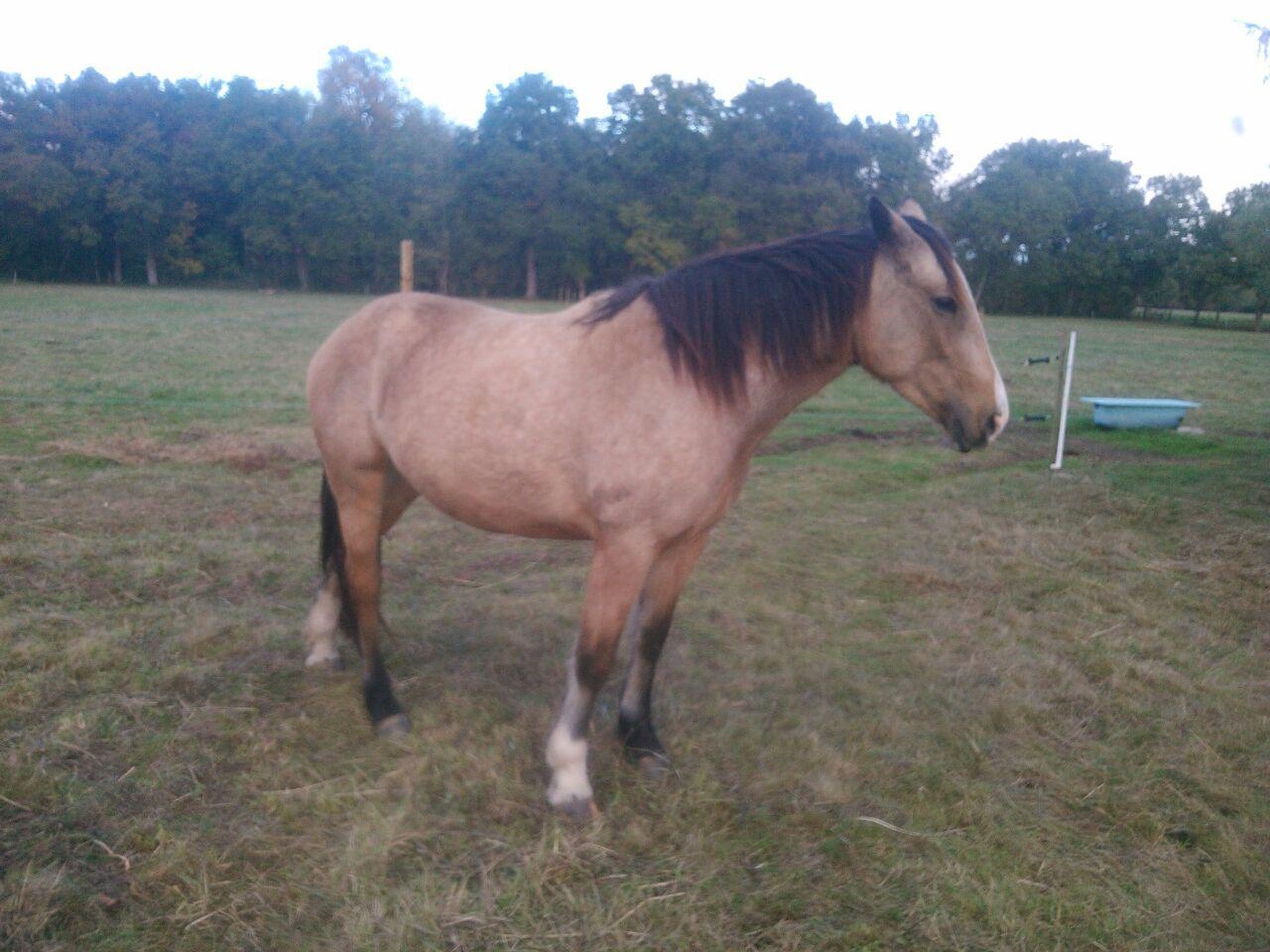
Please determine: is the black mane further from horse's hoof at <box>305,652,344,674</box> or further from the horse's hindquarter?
horse's hoof at <box>305,652,344,674</box>

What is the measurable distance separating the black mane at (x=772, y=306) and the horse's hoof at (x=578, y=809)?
1371mm

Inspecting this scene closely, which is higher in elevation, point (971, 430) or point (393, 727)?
point (971, 430)

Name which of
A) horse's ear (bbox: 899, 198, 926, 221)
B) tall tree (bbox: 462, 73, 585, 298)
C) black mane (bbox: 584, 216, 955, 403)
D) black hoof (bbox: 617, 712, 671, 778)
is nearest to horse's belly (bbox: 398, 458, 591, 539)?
black mane (bbox: 584, 216, 955, 403)

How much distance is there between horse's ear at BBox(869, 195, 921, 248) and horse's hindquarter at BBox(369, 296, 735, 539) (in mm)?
769

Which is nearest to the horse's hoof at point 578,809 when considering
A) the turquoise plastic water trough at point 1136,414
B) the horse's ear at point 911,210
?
the horse's ear at point 911,210

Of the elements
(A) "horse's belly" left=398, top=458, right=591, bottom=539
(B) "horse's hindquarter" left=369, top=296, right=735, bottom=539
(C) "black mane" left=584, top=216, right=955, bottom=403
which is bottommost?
(A) "horse's belly" left=398, top=458, right=591, bottom=539

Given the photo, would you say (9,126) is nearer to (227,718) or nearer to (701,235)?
(701,235)

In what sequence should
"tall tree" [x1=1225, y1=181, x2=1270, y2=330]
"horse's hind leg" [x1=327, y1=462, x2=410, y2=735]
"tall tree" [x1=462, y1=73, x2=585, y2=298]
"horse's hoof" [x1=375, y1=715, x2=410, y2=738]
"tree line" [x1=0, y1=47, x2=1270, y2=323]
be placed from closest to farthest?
"horse's hoof" [x1=375, y1=715, x2=410, y2=738] < "horse's hind leg" [x1=327, y1=462, x2=410, y2=735] < "tall tree" [x1=1225, y1=181, x2=1270, y2=330] < "tree line" [x1=0, y1=47, x2=1270, y2=323] < "tall tree" [x1=462, y1=73, x2=585, y2=298]

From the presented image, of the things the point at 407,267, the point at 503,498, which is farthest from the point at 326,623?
the point at 407,267

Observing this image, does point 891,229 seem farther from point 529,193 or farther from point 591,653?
point 529,193

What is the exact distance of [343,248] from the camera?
21.8 m

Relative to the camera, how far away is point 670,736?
316 centimetres

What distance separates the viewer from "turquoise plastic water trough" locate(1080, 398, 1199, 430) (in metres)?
10.4

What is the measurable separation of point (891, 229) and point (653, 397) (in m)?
0.93
